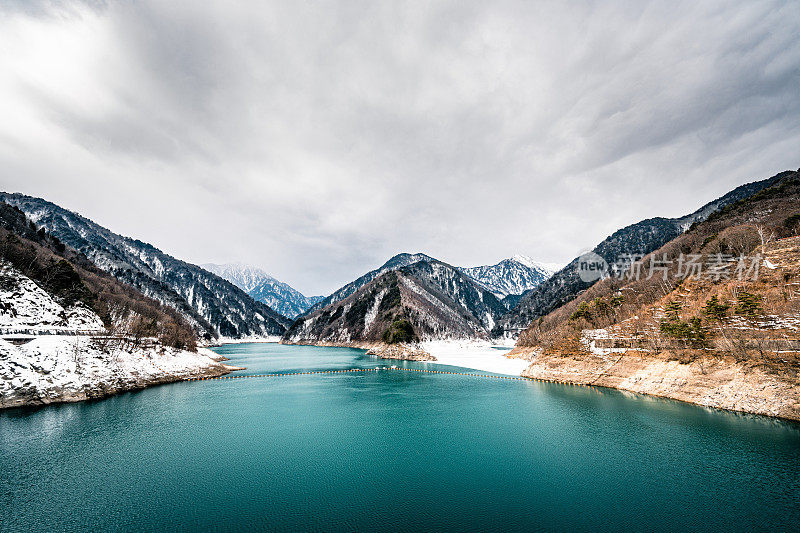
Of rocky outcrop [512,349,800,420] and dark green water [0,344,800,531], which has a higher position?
rocky outcrop [512,349,800,420]

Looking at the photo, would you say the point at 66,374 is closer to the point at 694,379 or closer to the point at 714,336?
the point at 694,379

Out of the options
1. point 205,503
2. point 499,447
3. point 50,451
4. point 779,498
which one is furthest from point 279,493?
point 779,498

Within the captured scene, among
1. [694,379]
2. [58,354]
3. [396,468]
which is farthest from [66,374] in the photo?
[694,379]

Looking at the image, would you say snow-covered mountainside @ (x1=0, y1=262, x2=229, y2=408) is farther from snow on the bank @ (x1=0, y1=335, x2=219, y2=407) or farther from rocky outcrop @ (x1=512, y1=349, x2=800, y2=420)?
rocky outcrop @ (x1=512, y1=349, x2=800, y2=420)

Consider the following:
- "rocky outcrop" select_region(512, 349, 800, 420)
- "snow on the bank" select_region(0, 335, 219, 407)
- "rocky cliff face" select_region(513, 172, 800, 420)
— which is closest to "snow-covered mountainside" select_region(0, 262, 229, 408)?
"snow on the bank" select_region(0, 335, 219, 407)

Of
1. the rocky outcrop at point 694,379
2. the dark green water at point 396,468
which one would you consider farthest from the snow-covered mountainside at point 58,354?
the rocky outcrop at point 694,379

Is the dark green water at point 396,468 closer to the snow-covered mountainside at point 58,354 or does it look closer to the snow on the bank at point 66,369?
the snow on the bank at point 66,369

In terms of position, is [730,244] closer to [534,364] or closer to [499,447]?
[534,364]
